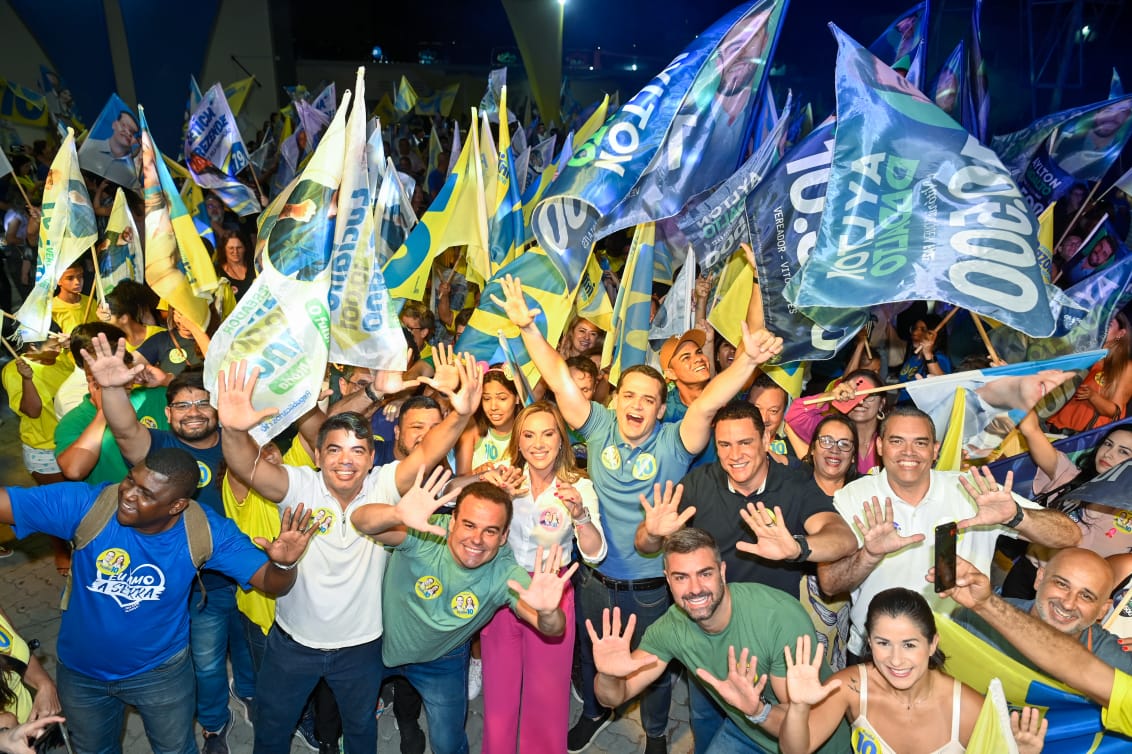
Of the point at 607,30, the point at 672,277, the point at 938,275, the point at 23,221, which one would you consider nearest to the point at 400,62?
the point at 607,30

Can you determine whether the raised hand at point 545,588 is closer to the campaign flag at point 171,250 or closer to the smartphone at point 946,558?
the smartphone at point 946,558

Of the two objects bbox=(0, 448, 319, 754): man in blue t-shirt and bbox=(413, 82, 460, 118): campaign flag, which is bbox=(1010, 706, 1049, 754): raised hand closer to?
bbox=(0, 448, 319, 754): man in blue t-shirt

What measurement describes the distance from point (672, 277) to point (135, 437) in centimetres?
367

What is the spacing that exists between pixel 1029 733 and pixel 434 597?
2535 mm

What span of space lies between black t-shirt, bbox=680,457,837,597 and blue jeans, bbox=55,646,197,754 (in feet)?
8.72

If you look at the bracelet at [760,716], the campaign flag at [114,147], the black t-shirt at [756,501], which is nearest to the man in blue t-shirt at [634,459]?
the black t-shirt at [756,501]

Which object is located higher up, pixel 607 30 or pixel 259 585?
pixel 607 30

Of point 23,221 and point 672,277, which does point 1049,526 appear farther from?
point 23,221

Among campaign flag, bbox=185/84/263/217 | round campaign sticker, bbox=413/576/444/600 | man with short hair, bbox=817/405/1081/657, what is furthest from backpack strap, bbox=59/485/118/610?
campaign flag, bbox=185/84/263/217

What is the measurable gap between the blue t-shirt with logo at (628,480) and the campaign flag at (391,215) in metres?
2.58

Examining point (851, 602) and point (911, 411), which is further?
point (851, 602)

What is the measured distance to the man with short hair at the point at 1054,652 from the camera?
3051 millimetres

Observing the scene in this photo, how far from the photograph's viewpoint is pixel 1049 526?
396 centimetres

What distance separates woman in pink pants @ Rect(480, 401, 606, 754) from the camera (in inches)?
172
